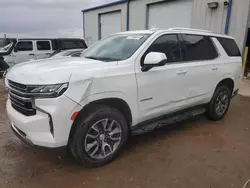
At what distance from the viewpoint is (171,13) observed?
11836 mm

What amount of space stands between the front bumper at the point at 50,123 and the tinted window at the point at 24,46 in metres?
9.19

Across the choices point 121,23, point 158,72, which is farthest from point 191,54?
point 121,23

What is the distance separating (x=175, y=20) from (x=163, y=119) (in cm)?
949

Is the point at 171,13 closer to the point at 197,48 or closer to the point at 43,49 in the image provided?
the point at 43,49

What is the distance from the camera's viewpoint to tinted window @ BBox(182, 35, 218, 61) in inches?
148

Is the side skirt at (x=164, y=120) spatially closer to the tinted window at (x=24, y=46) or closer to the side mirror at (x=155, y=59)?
the side mirror at (x=155, y=59)

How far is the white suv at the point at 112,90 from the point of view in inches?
94.3

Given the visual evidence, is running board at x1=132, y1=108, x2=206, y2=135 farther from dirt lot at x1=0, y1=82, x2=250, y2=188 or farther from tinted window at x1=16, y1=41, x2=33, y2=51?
tinted window at x1=16, y1=41, x2=33, y2=51

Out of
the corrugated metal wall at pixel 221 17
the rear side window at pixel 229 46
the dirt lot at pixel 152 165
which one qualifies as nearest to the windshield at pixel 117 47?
the dirt lot at pixel 152 165

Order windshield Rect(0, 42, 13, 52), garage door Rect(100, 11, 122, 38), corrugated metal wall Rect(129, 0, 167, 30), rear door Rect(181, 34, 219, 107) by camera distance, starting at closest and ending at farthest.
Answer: rear door Rect(181, 34, 219, 107) < windshield Rect(0, 42, 13, 52) < corrugated metal wall Rect(129, 0, 167, 30) < garage door Rect(100, 11, 122, 38)

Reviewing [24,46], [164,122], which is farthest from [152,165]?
[24,46]

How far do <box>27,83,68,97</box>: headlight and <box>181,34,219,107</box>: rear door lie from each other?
214 cm

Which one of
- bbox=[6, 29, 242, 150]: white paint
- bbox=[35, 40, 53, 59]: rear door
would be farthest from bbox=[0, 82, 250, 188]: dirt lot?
bbox=[35, 40, 53, 59]: rear door

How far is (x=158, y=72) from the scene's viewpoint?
3.20 metres
